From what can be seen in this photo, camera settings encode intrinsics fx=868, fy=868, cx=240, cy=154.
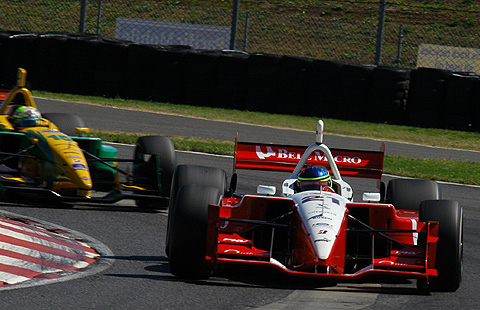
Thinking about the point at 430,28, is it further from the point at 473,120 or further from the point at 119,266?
the point at 119,266

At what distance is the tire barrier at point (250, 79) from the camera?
18.1 metres

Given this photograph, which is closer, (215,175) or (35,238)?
(35,238)

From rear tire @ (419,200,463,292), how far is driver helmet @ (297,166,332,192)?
45.7 inches

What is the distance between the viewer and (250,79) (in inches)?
724

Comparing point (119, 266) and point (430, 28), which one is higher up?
point (430, 28)

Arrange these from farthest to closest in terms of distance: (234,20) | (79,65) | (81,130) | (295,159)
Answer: (234,20)
(79,65)
(81,130)
(295,159)

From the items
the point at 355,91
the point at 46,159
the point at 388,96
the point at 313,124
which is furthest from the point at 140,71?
the point at 46,159

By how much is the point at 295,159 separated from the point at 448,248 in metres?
2.67

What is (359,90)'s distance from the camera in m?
18.2

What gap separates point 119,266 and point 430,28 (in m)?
25.6

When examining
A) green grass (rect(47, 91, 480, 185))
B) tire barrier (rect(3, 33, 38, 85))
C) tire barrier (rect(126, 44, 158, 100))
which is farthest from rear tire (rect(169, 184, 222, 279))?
tire barrier (rect(3, 33, 38, 85))

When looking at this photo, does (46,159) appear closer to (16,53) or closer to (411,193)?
(411,193)

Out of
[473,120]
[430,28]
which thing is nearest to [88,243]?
[473,120]

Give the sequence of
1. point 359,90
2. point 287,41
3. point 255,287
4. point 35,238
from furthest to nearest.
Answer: point 287,41 → point 359,90 → point 35,238 → point 255,287
